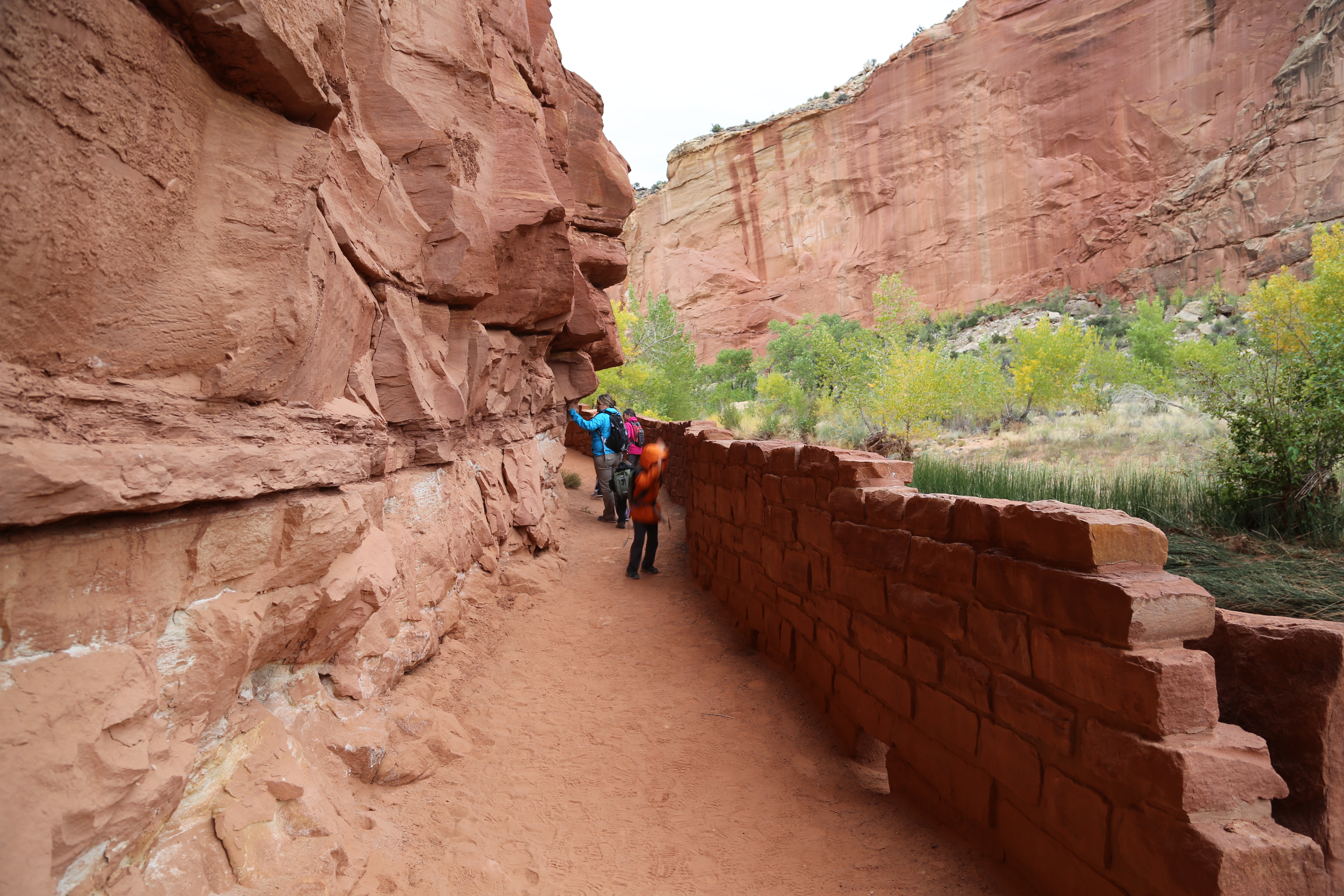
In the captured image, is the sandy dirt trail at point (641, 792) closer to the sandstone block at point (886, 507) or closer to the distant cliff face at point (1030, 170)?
the sandstone block at point (886, 507)

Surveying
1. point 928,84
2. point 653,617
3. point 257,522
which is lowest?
point 653,617

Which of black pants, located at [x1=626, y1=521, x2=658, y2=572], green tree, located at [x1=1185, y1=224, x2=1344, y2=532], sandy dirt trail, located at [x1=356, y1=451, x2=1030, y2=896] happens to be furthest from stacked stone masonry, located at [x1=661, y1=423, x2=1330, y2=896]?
green tree, located at [x1=1185, y1=224, x2=1344, y2=532]

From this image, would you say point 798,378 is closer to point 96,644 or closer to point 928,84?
point 928,84

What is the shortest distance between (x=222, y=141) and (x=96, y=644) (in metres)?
1.63

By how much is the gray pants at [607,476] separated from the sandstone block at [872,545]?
20.5ft

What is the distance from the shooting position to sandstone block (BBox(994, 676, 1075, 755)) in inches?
89.1

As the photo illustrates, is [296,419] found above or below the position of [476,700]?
above

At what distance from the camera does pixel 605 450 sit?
10.1 m

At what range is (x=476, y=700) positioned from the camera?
414cm

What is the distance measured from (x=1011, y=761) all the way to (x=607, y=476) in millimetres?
8052

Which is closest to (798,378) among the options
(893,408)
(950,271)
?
(950,271)

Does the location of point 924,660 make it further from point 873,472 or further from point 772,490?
point 772,490

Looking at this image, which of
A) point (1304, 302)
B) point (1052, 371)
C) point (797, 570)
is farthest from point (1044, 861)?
point (1052, 371)

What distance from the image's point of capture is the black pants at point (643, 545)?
23.4 feet
